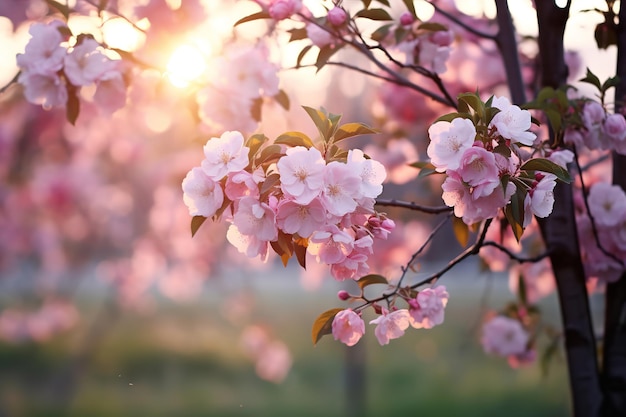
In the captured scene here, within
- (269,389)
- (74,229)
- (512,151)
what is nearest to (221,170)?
(512,151)

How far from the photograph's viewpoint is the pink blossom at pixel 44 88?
1.41 m

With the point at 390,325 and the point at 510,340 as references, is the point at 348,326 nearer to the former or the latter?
the point at 390,325

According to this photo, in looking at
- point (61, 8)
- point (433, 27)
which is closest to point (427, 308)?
point (433, 27)

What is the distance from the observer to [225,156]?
3.21ft

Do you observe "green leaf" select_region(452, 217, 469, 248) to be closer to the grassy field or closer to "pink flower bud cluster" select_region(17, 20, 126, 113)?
"pink flower bud cluster" select_region(17, 20, 126, 113)

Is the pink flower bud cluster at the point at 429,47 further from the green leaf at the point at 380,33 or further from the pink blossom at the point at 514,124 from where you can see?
the pink blossom at the point at 514,124

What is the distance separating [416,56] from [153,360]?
533cm

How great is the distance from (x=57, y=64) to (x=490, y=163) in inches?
34.6

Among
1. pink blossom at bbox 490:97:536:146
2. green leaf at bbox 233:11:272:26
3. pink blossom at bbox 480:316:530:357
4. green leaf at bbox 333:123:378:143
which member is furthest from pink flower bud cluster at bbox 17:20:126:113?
pink blossom at bbox 480:316:530:357

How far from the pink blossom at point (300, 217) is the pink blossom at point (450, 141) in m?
0.16

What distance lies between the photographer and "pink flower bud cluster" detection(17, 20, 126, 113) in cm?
139

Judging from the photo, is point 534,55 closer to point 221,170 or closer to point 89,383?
point 221,170

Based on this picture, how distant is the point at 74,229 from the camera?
4727mm

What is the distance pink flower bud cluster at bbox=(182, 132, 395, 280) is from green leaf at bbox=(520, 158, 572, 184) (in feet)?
0.61
